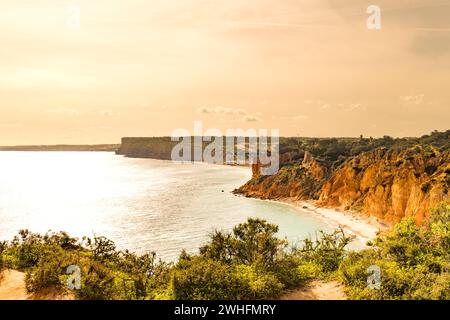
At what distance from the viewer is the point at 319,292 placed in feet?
50.3

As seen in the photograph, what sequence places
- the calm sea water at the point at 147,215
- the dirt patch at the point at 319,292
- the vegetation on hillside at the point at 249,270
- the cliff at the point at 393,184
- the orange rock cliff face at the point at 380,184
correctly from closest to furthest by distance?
the vegetation on hillside at the point at 249,270, the dirt patch at the point at 319,292, the cliff at the point at 393,184, the orange rock cliff face at the point at 380,184, the calm sea water at the point at 147,215

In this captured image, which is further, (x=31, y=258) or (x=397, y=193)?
(x=397, y=193)

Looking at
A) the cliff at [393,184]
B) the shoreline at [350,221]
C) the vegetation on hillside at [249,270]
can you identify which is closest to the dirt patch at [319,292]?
the vegetation on hillside at [249,270]

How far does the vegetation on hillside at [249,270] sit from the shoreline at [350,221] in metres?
29.4

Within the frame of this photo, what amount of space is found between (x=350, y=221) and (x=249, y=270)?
4728 cm

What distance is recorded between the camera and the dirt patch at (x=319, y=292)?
48.4 feet

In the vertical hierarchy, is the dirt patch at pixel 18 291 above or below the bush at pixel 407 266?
below

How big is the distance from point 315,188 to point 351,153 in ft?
69.7

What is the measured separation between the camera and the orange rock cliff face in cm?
4722

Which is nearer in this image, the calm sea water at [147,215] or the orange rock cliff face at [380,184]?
the orange rock cliff face at [380,184]

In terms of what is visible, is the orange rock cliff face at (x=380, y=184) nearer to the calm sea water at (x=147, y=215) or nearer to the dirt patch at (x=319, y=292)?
the calm sea water at (x=147, y=215)

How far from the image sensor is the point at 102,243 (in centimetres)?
2267
